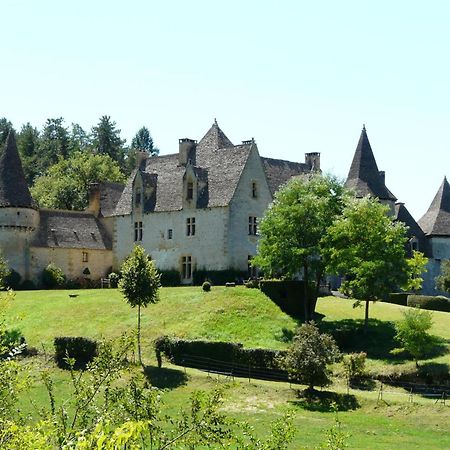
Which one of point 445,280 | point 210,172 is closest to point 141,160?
point 210,172

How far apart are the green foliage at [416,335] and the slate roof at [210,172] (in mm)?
23995

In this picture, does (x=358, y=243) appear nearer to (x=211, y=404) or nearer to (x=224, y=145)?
(x=224, y=145)

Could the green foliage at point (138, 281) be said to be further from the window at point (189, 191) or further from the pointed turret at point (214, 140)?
the pointed turret at point (214, 140)

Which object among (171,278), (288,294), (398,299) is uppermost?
(171,278)

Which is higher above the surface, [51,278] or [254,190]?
[254,190]

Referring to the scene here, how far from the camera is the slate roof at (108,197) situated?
80938 mm

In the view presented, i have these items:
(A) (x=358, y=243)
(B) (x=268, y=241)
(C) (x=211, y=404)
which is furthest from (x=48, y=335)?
(C) (x=211, y=404)

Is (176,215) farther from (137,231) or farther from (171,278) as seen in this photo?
(171,278)

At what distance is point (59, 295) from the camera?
64.1 meters

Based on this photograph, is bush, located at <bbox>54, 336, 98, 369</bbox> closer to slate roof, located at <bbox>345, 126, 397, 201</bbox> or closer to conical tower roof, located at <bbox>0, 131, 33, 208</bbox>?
conical tower roof, located at <bbox>0, 131, 33, 208</bbox>

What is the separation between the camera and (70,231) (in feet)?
253

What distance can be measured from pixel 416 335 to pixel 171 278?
29.1 m

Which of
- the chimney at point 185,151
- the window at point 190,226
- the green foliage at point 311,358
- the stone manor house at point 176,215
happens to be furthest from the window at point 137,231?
the green foliage at point 311,358

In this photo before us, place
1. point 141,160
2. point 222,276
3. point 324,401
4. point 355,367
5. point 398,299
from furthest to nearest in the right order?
point 141,160
point 222,276
point 398,299
point 355,367
point 324,401
